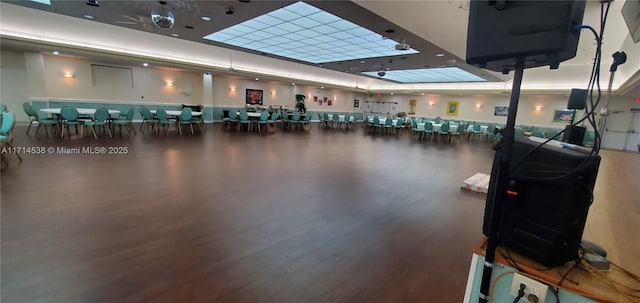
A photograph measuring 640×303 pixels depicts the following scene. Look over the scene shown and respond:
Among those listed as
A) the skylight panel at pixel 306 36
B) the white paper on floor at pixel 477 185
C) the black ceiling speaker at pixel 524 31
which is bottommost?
the white paper on floor at pixel 477 185

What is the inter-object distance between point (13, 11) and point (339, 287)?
10514mm

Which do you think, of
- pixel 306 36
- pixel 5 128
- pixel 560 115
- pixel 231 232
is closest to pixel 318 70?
pixel 306 36

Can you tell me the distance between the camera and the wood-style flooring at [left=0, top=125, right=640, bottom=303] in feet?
6.24

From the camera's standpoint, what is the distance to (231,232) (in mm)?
2672

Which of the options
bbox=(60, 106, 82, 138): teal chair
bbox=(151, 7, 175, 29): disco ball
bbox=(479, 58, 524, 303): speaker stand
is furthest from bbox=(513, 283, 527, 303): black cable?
bbox=(60, 106, 82, 138): teal chair

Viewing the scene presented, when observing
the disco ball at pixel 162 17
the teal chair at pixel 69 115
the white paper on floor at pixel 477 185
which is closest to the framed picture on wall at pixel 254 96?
the teal chair at pixel 69 115

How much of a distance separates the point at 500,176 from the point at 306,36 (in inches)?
258

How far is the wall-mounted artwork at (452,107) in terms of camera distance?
1742 cm

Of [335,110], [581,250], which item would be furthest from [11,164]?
[335,110]

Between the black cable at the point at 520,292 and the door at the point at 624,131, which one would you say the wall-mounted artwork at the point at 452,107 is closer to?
the door at the point at 624,131

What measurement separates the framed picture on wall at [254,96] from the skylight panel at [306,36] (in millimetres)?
6390

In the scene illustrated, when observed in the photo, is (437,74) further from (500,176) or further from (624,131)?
(500,176)

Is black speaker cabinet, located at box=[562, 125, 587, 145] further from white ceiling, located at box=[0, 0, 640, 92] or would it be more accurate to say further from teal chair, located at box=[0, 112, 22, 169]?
teal chair, located at box=[0, 112, 22, 169]

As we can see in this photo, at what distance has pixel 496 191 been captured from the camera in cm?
105
